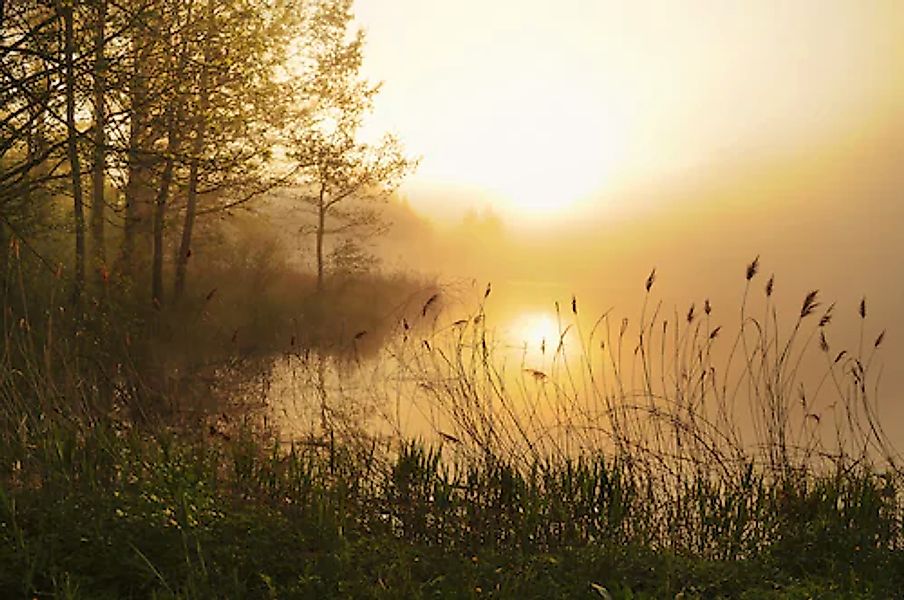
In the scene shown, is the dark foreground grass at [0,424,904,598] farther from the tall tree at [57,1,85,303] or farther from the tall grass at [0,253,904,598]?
the tall tree at [57,1,85,303]

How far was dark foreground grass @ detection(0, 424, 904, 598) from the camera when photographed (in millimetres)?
3896

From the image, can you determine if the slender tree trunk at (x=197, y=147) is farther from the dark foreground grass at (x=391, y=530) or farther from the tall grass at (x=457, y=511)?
the dark foreground grass at (x=391, y=530)

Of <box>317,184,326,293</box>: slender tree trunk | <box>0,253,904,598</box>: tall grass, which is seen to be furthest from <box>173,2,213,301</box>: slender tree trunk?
<box>317,184,326,293</box>: slender tree trunk

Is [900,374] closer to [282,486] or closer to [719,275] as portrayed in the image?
[282,486]

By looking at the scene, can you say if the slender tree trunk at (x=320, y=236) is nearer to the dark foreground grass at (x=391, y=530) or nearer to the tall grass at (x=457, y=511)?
the tall grass at (x=457, y=511)

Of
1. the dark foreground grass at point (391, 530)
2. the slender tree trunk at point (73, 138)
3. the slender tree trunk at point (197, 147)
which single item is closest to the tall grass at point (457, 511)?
the dark foreground grass at point (391, 530)

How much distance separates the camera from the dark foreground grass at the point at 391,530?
3896mm

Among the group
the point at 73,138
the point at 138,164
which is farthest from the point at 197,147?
the point at 73,138

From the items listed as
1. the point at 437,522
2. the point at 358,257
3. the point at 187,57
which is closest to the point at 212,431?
the point at 437,522

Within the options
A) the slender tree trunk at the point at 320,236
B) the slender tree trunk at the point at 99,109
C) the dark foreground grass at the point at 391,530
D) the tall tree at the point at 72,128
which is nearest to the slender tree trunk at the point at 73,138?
the tall tree at the point at 72,128

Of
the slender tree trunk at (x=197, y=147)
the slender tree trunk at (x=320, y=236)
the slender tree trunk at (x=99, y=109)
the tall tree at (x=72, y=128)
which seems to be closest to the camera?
the slender tree trunk at (x=99, y=109)

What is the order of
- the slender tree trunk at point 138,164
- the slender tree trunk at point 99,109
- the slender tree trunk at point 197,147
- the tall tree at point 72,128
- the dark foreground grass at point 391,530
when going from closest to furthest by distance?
the dark foreground grass at point 391,530 < the slender tree trunk at point 99,109 < the tall tree at point 72,128 < the slender tree trunk at point 138,164 < the slender tree trunk at point 197,147

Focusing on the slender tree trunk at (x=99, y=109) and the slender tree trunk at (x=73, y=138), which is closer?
the slender tree trunk at (x=99, y=109)

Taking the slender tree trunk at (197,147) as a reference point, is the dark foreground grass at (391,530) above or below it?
below
